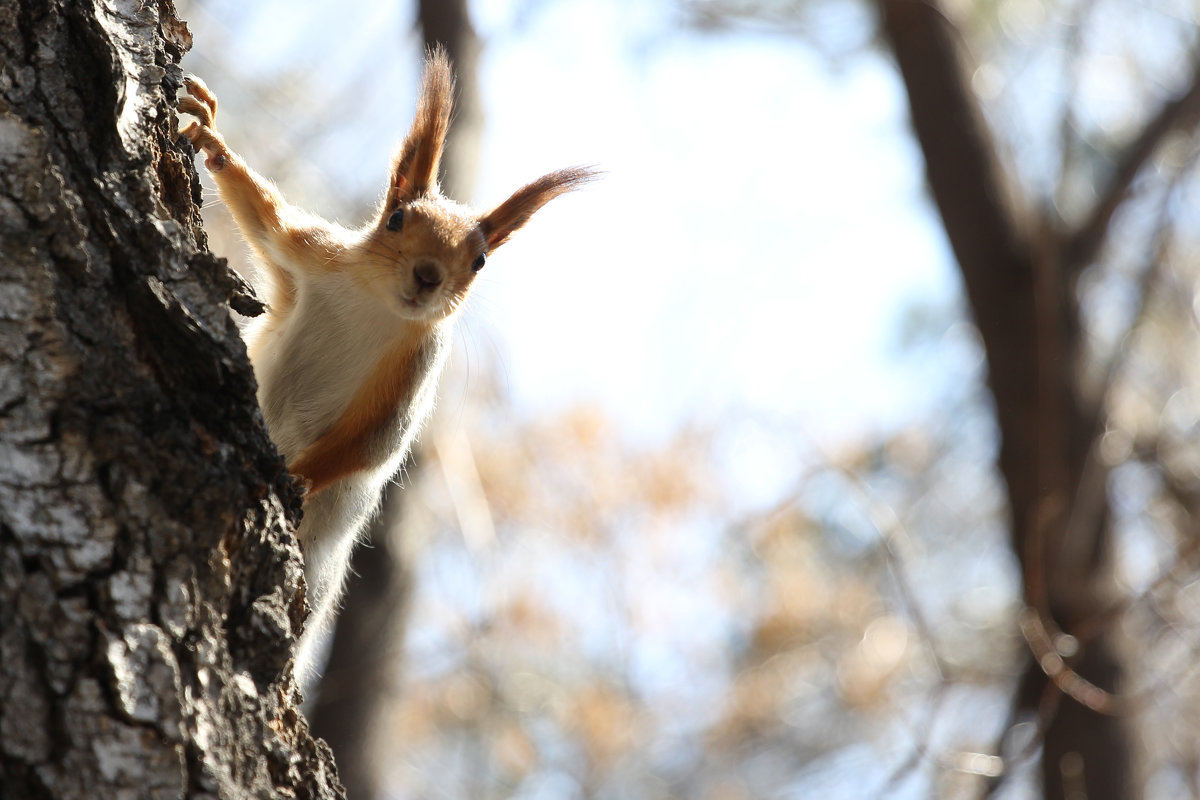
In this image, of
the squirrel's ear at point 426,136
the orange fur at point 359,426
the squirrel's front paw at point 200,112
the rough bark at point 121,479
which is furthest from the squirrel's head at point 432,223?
the rough bark at point 121,479

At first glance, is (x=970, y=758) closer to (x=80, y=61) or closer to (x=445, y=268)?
(x=445, y=268)

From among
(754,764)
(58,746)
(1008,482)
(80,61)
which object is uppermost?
(80,61)

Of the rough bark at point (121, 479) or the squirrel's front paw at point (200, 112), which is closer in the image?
the rough bark at point (121, 479)

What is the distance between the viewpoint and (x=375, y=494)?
2.57m

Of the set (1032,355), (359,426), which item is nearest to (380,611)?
(359,426)

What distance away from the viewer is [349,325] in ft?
8.24

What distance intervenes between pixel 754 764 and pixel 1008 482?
611 cm

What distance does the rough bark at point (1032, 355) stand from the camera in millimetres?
4129

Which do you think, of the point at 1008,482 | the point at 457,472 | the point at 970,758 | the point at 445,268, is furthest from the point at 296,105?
the point at 970,758

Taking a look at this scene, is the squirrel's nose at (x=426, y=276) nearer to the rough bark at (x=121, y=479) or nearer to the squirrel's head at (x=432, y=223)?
the squirrel's head at (x=432, y=223)

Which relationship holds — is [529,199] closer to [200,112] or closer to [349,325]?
[349,325]

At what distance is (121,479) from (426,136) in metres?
1.57

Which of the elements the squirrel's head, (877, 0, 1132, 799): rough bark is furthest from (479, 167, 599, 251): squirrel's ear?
(877, 0, 1132, 799): rough bark

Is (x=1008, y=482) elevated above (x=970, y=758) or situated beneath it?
elevated above
